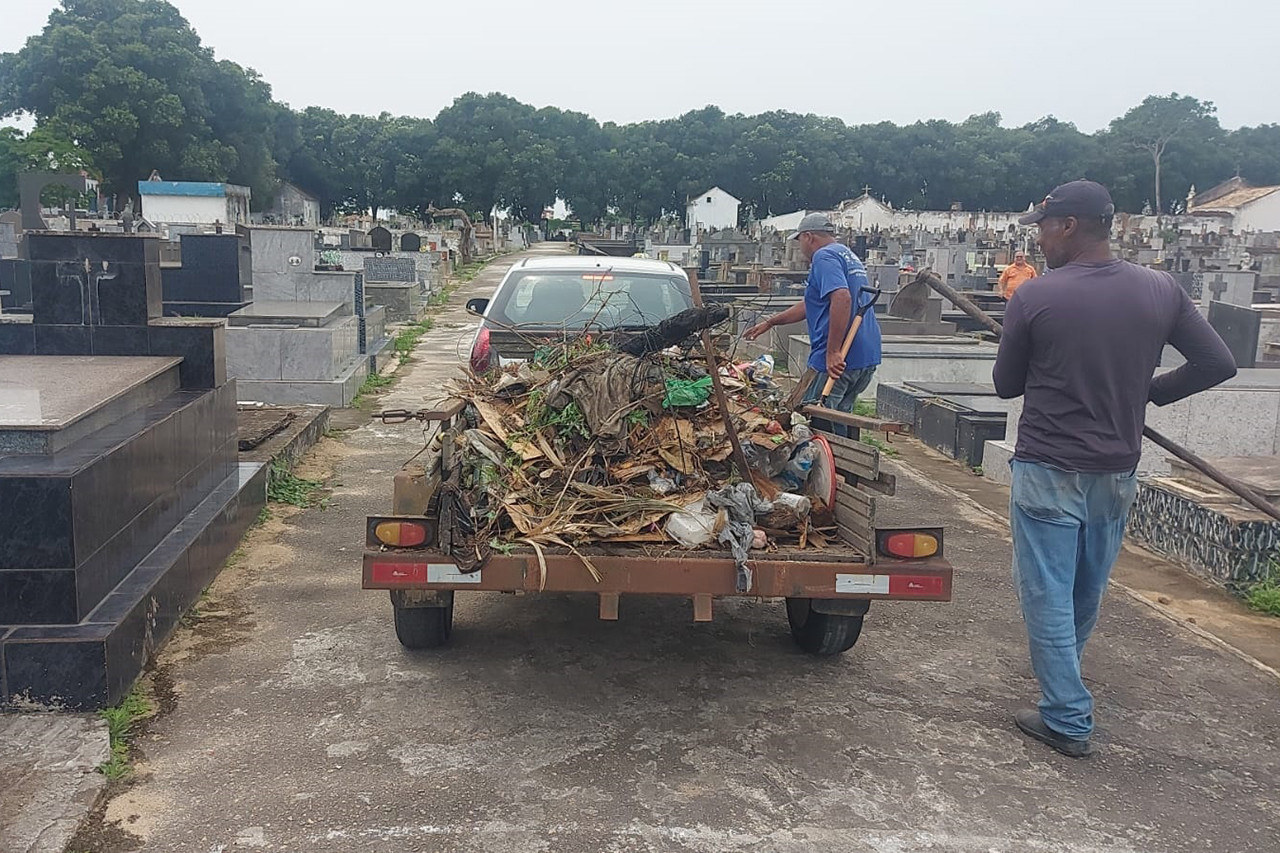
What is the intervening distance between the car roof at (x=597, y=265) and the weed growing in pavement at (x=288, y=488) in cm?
208

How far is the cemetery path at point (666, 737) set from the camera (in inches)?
123

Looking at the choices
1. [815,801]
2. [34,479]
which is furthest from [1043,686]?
[34,479]

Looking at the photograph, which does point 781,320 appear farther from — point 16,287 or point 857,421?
point 16,287

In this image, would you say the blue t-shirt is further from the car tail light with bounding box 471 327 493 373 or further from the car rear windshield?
the car tail light with bounding box 471 327 493 373

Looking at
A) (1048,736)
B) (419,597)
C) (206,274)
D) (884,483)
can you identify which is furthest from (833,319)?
(206,274)

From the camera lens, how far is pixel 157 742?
3.56 meters

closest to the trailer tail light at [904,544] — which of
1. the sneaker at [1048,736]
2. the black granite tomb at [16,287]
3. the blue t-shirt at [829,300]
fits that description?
the sneaker at [1048,736]

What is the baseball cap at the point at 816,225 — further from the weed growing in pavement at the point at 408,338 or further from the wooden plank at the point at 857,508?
the weed growing in pavement at the point at 408,338

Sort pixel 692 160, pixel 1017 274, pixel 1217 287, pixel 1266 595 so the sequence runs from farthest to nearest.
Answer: pixel 692 160
pixel 1217 287
pixel 1017 274
pixel 1266 595

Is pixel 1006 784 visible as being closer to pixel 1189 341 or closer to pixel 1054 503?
pixel 1054 503

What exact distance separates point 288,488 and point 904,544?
4685 mm

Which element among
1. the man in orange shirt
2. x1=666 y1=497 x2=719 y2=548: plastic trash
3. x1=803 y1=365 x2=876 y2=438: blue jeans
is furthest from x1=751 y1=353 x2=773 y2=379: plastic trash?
the man in orange shirt

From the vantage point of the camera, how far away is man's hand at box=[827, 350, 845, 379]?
227 inches

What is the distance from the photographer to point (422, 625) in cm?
431
